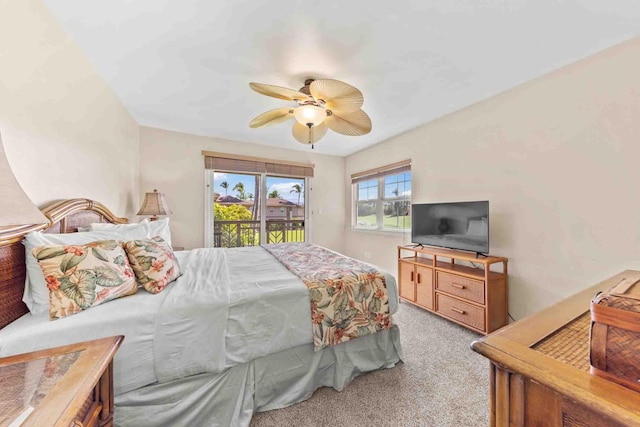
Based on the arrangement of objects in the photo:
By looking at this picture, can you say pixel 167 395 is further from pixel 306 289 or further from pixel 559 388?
pixel 559 388

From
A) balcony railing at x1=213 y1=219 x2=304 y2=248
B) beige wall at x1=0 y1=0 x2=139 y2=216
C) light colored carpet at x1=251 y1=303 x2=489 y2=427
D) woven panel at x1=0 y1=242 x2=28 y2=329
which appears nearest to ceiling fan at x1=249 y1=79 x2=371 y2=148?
beige wall at x1=0 y1=0 x2=139 y2=216

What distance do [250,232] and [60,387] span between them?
12.1 ft

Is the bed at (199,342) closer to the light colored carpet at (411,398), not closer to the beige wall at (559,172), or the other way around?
the light colored carpet at (411,398)

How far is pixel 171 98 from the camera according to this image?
2.54 meters

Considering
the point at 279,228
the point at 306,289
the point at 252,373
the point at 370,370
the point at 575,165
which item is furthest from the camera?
the point at 279,228

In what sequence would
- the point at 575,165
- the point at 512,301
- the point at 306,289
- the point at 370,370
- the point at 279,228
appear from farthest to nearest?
the point at 279,228
the point at 512,301
the point at 575,165
the point at 370,370
the point at 306,289

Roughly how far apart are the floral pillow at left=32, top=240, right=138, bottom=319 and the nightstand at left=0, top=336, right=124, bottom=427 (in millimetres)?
432

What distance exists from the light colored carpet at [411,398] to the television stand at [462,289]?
39 centimetres

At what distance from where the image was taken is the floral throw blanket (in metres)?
1.48

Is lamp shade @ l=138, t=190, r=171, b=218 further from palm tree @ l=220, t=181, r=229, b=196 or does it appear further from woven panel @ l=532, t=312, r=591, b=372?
woven panel @ l=532, t=312, r=591, b=372

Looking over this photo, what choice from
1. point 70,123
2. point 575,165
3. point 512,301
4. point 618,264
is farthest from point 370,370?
point 70,123

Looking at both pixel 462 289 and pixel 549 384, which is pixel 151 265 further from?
pixel 462 289

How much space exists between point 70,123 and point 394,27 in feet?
7.92

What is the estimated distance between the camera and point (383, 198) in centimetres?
411
